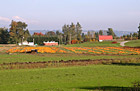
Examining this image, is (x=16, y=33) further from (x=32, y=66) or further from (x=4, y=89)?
(x=4, y=89)

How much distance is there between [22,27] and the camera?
6299 inches

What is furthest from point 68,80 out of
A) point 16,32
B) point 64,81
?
point 16,32

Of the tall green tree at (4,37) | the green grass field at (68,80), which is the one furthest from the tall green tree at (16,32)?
the green grass field at (68,80)

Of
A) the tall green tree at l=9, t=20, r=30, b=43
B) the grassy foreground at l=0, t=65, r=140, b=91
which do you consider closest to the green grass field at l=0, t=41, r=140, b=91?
the grassy foreground at l=0, t=65, r=140, b=91

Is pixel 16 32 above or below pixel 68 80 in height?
above

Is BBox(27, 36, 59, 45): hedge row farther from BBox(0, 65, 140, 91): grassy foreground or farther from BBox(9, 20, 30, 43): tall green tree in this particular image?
BBox(0, 65, 140, 91): grassy foreground

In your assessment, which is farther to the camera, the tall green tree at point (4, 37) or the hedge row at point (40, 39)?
the hedge row at point (40, 39)

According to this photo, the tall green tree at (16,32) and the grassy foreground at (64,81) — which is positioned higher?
the tall green tree at (16,32)

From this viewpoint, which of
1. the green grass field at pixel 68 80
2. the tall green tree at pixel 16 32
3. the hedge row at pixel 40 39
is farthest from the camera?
the hedge row at pixel 40 39

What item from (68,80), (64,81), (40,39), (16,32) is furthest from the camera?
(40,39)

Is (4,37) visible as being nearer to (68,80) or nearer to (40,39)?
(40,39)

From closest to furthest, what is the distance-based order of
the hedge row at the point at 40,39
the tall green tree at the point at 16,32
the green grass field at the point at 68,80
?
1. the green grass field at the point at 68,80
2. the tall green tree at the point at 16,32
3. the hedge row at the point at 40,39

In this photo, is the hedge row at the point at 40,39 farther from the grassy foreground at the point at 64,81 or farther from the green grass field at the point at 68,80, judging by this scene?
the grassy foreground at the point at 64,81

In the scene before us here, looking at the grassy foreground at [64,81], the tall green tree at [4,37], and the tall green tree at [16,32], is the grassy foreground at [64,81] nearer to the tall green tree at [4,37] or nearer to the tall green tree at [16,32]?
the tall green tree at [16,32]
